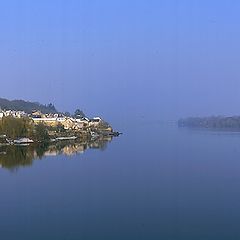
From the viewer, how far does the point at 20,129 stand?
50.5 ft

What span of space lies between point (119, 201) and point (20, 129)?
10.6 meters

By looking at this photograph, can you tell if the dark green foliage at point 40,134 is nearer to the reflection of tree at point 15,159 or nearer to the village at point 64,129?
the village at point 64,129

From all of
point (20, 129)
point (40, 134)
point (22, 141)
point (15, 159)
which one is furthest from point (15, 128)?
point (15, 159)

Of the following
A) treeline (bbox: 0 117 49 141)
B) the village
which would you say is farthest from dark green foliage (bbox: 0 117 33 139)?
the village

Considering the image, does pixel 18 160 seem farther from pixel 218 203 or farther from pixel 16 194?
pixel 218 203

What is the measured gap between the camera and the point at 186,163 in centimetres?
952

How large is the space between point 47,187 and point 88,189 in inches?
24.9

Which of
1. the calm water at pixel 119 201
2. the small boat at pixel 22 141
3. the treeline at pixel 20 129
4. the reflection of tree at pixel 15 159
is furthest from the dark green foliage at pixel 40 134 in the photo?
the calm water at pixel 119 201

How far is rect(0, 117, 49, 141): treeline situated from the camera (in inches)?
594

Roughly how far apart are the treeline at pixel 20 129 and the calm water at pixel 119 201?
5991mm

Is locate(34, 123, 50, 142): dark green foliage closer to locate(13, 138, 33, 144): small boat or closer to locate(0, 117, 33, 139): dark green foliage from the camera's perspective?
locate(0, 117, 33, 139): dark green foliage

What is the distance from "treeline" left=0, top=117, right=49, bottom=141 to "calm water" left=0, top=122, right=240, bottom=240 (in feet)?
19.7

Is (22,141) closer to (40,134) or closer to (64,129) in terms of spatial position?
(40,134)

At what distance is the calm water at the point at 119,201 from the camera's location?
4137 millimetres
